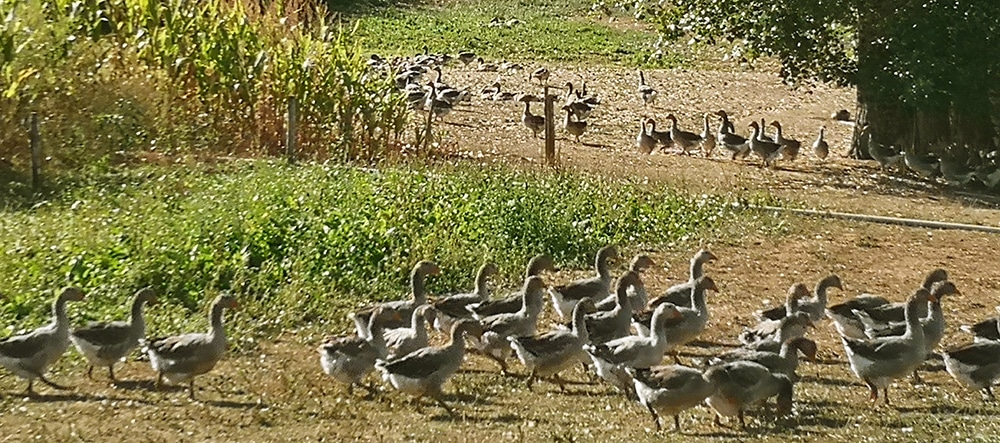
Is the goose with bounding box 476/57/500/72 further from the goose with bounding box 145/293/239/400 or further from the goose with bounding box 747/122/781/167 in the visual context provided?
the goose with bounding box 145/293/239/400

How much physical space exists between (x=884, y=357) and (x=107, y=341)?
5658 millimetres

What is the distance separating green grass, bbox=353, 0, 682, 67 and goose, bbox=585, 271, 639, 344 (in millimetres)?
27129

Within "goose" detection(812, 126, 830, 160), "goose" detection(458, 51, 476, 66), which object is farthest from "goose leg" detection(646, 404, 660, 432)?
"goose" detection(458, 51, 476, 66)

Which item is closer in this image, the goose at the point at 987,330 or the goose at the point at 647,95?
the goose at the point at 987,330

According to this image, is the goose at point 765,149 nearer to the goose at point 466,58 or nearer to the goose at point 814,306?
the goose at point 814,306

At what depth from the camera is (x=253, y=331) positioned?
12.1 meters

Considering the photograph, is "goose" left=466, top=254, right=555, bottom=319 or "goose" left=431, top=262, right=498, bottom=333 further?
"goose" left=431, top=262, right=498, bottom=333

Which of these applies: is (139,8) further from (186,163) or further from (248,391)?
(248,391)

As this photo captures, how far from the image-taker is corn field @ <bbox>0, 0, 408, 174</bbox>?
18578mm

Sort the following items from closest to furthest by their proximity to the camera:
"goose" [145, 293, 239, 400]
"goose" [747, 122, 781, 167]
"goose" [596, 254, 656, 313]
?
"goose" [145, 293, 239, 400]
"goose" [596, 254, 656, 313]
"goose" [747, 122, 781, 167]

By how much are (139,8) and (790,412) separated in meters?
13.8

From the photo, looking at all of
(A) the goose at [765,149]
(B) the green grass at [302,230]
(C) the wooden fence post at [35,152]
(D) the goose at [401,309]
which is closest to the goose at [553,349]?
(D) the goose at [401,309]

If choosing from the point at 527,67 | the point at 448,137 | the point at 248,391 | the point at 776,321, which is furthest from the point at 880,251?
the point at 527,67

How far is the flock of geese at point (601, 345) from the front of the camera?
992cm
